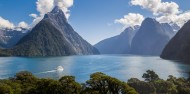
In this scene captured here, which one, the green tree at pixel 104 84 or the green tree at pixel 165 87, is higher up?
the green tree at pixel 104 84

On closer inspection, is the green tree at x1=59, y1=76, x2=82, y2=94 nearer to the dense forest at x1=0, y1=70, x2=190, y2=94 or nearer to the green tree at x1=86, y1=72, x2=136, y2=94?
the dense forest at x1=0, y1=70, x2=190, y2=94

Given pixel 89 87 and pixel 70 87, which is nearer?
pixel 89 87

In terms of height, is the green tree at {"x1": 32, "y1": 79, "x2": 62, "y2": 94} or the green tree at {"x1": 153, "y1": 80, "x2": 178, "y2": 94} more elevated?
the green tree at {"x1": 32, "y1": 79, "x2": 62, "y2": 94}

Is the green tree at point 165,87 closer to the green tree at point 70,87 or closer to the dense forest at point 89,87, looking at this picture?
the dense forest at point 89,87

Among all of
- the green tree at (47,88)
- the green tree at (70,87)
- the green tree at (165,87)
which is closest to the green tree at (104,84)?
the green tree at (70,87)

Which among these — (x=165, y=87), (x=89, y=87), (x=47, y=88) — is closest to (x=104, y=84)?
(x=89, y=87)

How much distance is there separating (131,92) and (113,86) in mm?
4476

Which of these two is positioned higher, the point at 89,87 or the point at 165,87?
the point at 89,87

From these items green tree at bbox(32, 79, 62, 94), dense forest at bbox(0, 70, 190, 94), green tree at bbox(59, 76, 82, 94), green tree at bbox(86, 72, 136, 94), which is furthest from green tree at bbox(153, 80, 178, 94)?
green tree at bbox(32, 79, 62, 94)

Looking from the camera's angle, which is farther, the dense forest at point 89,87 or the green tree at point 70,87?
the green tree at point 70,87

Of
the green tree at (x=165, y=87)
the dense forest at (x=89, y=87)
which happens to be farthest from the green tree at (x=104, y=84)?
→ the green tree at (x=165, y=87)

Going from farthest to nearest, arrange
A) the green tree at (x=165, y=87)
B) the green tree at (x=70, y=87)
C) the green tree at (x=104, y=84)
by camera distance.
→ the green tree at (x=165, y=87) < the green tree at (x=70, y=87) < the green tree at (x=104, y=84)

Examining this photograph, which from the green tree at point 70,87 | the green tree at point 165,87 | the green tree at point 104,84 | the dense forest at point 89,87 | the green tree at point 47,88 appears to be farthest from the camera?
the green tree at point 165,87

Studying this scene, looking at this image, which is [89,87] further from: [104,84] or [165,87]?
[165,87]
